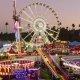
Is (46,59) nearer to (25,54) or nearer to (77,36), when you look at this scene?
(25,54)

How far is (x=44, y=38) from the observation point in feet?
230

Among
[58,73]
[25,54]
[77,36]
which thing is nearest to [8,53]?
[25,54]

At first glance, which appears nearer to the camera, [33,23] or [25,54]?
[33,23]

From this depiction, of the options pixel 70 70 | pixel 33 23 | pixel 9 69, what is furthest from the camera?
pixel 33 23

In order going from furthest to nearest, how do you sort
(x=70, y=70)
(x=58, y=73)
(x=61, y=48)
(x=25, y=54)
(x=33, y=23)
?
(x=61, y=48) < (x=25, y=54) < (x=33, y=23) < (x=70, y=70) < (x=58, y=73)

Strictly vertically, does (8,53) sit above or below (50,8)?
below

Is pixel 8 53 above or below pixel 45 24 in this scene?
below

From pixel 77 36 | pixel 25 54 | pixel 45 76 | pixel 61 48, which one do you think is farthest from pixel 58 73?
pixel 77 36

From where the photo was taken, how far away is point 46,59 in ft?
150

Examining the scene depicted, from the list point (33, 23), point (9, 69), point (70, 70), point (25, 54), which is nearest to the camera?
point (9, 69)

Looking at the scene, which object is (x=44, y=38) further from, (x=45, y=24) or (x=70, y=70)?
(x=70, y=70)

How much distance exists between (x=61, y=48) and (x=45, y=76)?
33.1 meters

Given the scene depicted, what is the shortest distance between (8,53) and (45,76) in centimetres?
2576

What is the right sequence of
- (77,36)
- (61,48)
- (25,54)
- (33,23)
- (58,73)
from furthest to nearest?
(77,36) → (61,48) → (25,54) → (33,23) → (58,73)
